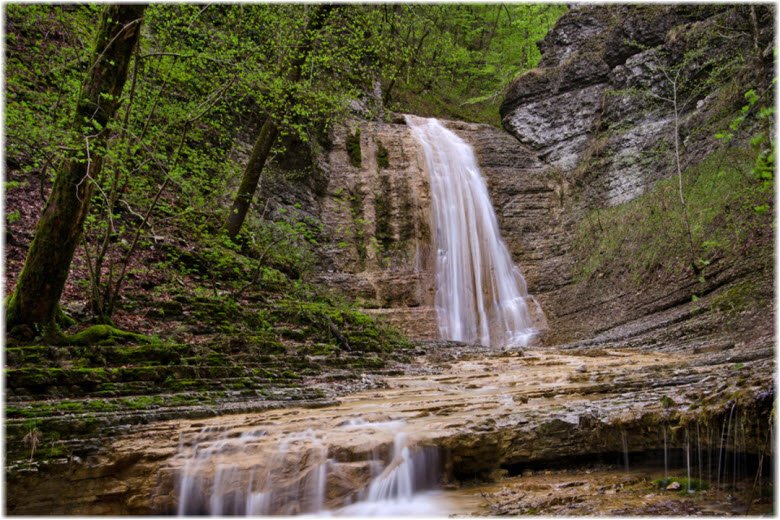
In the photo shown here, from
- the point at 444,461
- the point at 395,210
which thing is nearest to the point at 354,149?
the point at 395,210

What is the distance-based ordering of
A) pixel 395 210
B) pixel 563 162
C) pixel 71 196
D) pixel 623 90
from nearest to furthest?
pixel 71 196 < pixel 395 210 < pixel 623 90 < pixel 563 162

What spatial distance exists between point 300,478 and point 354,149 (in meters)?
16.1

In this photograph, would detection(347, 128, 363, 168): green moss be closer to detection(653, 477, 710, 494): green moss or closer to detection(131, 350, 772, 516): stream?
detection(131, 350, 772, 516): stream

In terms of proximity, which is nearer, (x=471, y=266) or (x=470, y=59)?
(x=471, y=266)

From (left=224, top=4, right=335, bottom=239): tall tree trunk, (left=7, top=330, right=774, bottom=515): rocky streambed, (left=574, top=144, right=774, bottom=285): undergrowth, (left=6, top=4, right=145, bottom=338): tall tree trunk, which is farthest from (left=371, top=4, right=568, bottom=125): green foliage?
(left=7, top=330, right=774, bottom=515): rocky streambed

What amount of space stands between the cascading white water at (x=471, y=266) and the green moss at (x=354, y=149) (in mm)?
2890

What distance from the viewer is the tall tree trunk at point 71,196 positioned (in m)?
5.22

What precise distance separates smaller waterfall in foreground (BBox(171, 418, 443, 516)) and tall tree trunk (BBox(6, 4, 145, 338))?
277cm

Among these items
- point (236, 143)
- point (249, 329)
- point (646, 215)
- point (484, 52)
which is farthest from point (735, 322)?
point (484, 52)

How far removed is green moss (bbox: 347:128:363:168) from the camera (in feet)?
60.1

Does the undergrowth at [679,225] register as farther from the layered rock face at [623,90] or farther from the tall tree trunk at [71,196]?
the tall tree trunk at [71,196]

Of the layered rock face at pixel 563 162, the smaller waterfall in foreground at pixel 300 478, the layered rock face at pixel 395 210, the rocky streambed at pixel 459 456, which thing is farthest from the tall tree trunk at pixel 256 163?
the smaller waterfall in foreground at pixel 300 478

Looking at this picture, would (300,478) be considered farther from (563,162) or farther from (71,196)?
(563,162)

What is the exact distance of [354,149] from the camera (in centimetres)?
1867
